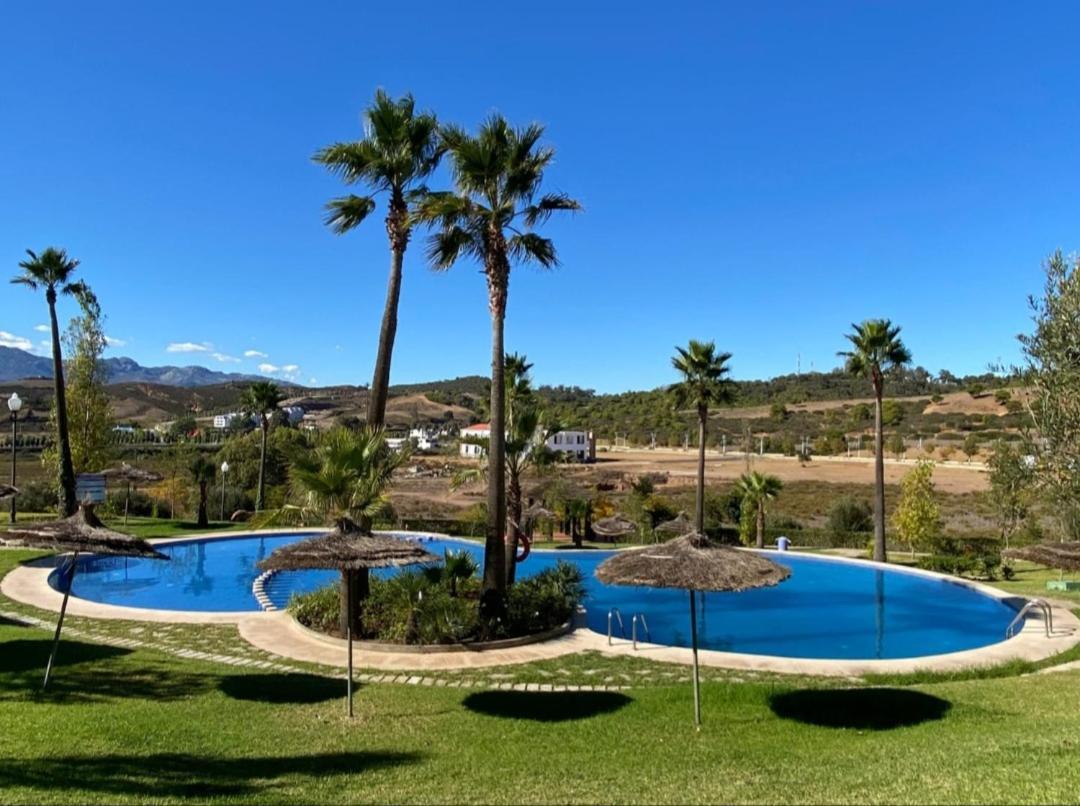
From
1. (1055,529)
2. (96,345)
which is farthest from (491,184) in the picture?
(96,345)

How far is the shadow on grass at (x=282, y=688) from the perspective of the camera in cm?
984

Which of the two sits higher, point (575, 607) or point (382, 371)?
point (382, 371)

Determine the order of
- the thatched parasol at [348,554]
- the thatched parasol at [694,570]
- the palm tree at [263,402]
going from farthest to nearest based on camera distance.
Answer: the palm tree at [263,402] → the thatched parasol at [348,554] → the thatched parasol at [694,570]

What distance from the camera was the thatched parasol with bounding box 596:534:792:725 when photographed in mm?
8688

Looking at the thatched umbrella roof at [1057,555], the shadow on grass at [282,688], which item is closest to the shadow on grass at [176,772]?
the shadow on grass at [282,688]

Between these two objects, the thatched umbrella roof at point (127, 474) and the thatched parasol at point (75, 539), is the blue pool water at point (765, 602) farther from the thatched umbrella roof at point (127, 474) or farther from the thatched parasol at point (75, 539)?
the thatched parasol at point (75, 539)

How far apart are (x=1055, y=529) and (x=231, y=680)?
22794 millimetres

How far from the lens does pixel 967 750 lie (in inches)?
290

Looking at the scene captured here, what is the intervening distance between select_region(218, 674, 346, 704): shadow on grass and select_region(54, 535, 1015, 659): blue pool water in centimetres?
801

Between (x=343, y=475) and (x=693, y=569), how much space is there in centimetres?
639

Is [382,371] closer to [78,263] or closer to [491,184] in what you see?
[491,184]

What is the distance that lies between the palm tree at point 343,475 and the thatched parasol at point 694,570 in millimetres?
4881

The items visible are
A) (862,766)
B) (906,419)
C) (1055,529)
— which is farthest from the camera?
(906,419)

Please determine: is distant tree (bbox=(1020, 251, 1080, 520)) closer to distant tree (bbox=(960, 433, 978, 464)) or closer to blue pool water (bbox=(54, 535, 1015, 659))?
blue pool water (bbox=(54, 535, 1015, 659))
